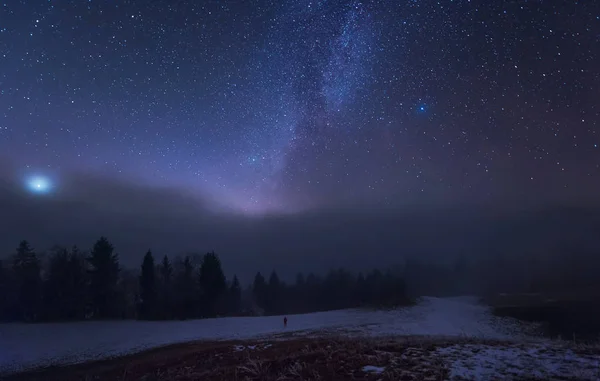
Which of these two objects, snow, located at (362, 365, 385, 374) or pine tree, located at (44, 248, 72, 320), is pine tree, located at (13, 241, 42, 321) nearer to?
pine tree, located at (44, 248, 72, 320)

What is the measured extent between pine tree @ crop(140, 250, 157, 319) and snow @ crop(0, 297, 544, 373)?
45.1 feet

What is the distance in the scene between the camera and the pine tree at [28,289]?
5138cm

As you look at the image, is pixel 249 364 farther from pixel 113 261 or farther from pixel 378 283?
pixel 378 283

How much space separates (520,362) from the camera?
9.84 metres

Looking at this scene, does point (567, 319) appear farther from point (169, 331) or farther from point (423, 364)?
point (169, 331)

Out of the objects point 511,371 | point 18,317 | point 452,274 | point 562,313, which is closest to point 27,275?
point 18,317

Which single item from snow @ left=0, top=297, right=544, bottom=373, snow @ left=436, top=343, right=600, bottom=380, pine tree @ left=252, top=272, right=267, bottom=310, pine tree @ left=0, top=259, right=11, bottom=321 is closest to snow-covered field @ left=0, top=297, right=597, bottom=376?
snow @ left=0, top=297, right=544, bottom=373

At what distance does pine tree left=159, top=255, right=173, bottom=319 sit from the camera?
58350 millimetres

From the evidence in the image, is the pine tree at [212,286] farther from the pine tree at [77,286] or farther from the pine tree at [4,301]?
the pine tree at [4,301]

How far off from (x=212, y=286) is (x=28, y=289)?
90.5 feet

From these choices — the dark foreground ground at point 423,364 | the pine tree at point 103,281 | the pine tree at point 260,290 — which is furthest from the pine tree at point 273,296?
the dark foreground ground at point 423,364

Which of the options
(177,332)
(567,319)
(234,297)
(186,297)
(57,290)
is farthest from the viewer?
(234,297)

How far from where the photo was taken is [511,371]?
9.18m

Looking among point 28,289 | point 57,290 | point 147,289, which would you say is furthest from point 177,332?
point 28,289
